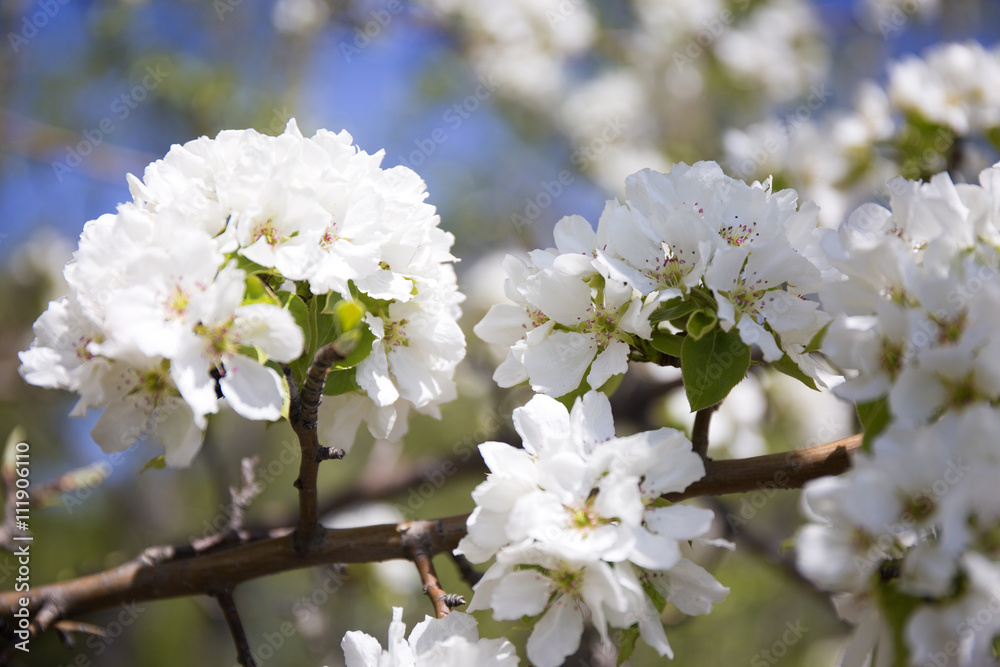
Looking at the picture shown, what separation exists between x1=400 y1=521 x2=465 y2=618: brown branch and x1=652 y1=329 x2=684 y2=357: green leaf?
0.45 metres

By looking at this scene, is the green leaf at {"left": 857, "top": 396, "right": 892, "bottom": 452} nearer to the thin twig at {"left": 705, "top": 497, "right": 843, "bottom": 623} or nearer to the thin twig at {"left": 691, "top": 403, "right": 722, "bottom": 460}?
the thin twig at {"left": 691, "top": 403, "right": 722, "bottom": 460}

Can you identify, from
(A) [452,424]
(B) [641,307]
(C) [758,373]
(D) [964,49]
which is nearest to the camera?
(B) [641,307]

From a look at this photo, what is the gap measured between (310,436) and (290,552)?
27cm

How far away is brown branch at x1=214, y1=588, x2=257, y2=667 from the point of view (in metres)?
1.12

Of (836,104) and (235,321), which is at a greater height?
(235,321)

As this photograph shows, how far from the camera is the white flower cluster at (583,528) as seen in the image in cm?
82

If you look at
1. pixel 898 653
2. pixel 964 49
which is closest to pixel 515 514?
pixel 898 653

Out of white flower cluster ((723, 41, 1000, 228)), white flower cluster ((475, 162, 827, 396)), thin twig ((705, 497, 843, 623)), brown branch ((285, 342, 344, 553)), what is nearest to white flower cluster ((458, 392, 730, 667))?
white flower cluster ((475, 162, 827, 396))

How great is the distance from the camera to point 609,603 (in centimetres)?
82

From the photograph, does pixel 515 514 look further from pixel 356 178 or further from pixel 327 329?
pixel 356 178

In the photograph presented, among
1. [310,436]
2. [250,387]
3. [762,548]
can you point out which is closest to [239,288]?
[250,387]

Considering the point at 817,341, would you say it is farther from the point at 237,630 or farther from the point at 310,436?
the point at 237,630

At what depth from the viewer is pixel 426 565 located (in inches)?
41.8

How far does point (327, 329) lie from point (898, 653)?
0.80 metres
